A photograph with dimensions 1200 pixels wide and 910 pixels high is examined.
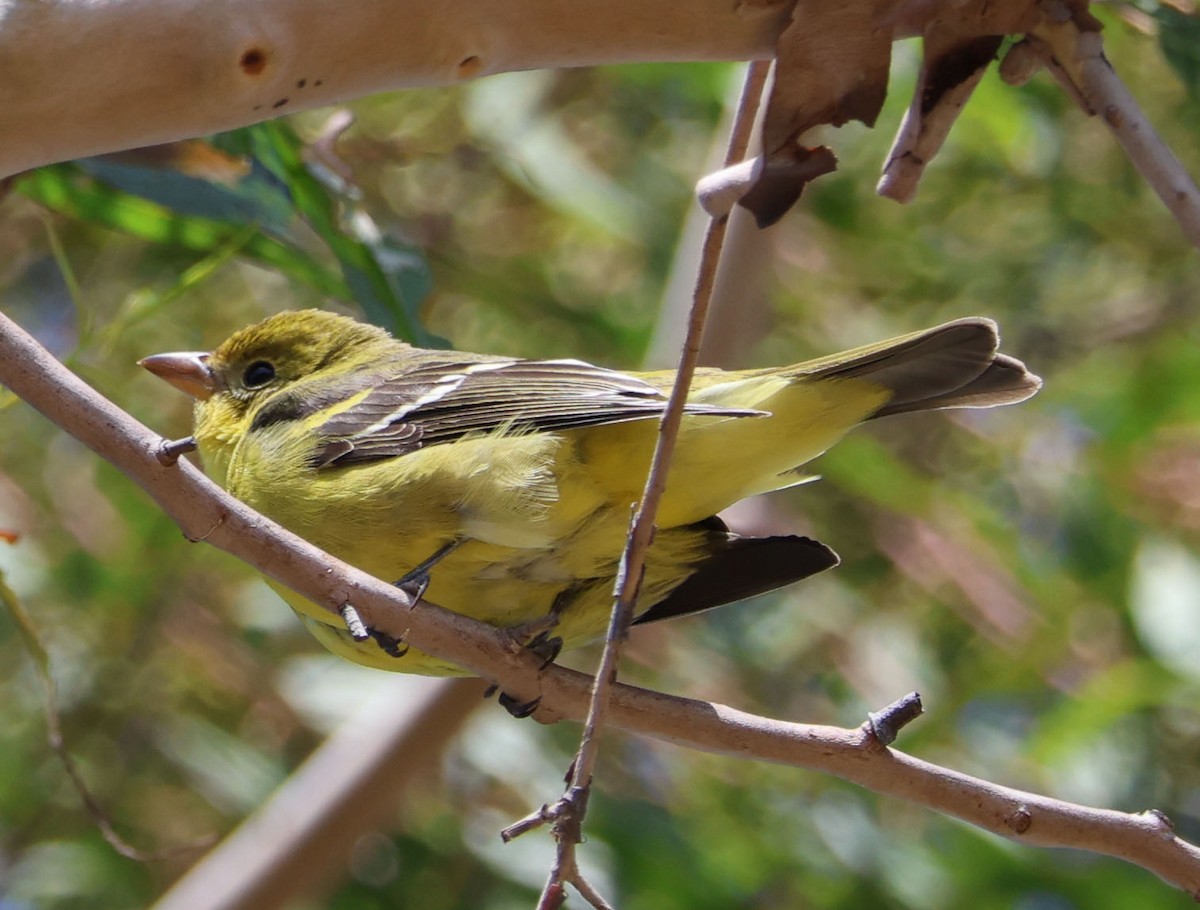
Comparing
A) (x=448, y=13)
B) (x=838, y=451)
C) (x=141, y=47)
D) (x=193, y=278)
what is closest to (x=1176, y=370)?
(x=838, y=451)

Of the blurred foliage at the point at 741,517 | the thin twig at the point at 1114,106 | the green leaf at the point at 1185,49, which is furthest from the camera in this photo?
the blurred foliage at the point at 741,517

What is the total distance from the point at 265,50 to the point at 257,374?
1.95 m

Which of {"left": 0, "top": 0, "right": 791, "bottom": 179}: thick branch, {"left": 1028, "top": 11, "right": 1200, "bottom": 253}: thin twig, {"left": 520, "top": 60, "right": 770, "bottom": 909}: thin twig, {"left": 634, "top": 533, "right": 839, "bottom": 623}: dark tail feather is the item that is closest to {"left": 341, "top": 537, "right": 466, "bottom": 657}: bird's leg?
{"left": 634, "top": 533, "right": 839, "bottom": 623}: dark tail feather

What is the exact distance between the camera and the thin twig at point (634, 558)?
1676mm

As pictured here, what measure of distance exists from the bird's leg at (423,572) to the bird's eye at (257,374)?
3.25ft

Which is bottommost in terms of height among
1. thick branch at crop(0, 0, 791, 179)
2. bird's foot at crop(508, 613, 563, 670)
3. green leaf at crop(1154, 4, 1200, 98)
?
bird's foot at crop(508, 613, 563, 670)

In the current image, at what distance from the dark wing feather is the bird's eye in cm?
42

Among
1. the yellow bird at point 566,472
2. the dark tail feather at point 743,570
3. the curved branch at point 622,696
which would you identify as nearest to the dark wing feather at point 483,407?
the yellow bird at point 566,472

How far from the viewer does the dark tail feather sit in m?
2.94

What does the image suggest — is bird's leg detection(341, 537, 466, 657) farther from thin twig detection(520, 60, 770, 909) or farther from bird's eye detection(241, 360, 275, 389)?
bird's eye detection(241, 360, 275, 389)

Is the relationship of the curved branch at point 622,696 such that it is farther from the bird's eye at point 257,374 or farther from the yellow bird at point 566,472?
the bird's eye at point 257,374

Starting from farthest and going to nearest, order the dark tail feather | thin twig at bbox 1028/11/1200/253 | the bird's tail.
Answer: the dark tail feather, the bird's tail, thin twig at bbox 1028/11/1200/253

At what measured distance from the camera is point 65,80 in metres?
1.63

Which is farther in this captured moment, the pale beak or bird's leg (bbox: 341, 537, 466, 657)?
the pale beak
